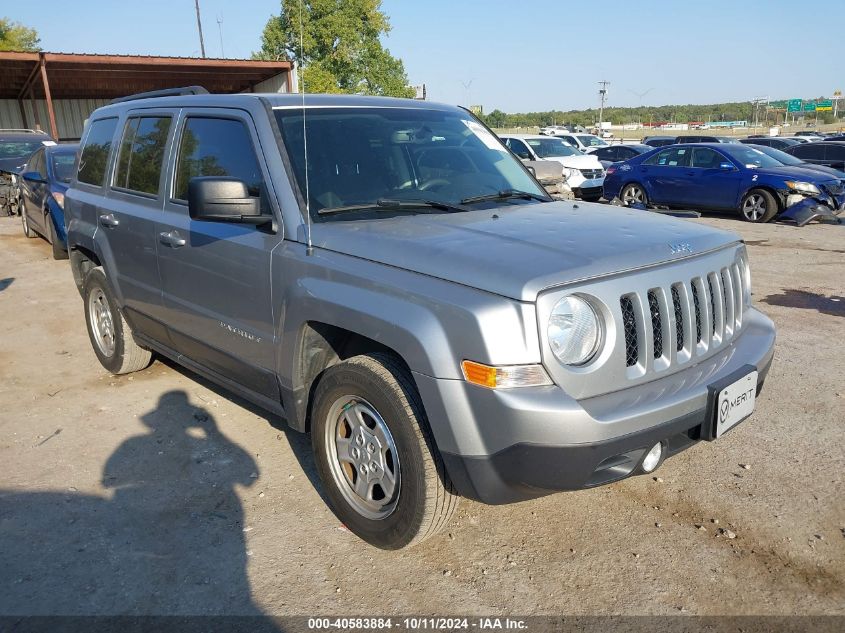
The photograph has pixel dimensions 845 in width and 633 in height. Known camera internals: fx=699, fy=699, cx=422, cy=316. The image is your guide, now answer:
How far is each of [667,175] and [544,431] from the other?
1327 centimetres

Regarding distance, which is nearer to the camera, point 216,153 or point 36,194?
point 216,153

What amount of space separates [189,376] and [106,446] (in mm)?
1185

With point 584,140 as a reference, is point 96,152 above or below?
above

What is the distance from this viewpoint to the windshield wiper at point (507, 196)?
3.62 meters

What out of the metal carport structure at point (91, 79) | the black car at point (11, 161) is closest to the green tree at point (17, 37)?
the metal carport structure at point (91, 79)

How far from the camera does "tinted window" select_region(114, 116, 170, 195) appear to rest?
416 cm

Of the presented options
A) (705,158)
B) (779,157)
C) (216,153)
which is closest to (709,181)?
(705,158)

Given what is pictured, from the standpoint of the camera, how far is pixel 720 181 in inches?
535

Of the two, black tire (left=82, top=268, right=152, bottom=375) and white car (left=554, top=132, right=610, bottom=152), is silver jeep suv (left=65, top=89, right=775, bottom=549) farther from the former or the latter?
white car (left=554, top=132, right=610, bottom=152)

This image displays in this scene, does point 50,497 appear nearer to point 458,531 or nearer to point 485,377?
point 458,531

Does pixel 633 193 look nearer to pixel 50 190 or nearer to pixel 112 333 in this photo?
pixel 50 190

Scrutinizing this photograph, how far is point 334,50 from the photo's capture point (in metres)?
41.1

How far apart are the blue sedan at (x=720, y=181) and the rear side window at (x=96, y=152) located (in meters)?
11.8

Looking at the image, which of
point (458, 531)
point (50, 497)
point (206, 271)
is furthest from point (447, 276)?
point (50, 497)
